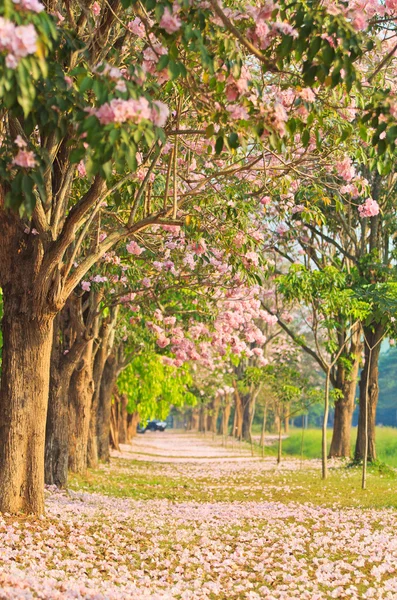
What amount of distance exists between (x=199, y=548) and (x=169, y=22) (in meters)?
6.17

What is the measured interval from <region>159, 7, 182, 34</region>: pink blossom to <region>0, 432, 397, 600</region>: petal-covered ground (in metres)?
4.25

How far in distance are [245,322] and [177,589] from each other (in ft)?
42.3

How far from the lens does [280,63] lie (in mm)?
6672

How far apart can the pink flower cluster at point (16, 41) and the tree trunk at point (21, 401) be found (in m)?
5.44

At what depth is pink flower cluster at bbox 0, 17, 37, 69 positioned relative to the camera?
4184mm

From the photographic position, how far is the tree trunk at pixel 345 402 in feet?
83.5

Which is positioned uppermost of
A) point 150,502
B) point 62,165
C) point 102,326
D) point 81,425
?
point 62,165

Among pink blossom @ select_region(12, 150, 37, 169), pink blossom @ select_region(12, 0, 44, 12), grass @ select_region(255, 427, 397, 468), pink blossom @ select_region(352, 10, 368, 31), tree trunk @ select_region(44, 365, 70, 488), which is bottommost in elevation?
grass @ select_region(255, 427, 397, 468)

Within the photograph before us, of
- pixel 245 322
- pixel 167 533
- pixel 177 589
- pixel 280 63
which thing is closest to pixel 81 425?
pixel 245 322

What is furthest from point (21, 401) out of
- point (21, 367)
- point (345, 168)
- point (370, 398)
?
point (370, 398)

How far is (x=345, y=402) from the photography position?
2559cm

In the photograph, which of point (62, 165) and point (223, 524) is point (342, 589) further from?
point (62, 165)

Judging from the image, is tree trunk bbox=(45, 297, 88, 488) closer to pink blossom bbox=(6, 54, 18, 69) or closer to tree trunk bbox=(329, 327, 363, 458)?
pink blossom bbox=(6, 54, 18, 69)

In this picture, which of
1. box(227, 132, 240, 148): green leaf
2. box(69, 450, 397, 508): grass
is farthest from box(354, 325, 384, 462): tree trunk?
box(227, 132, 240, 148): green leaf
